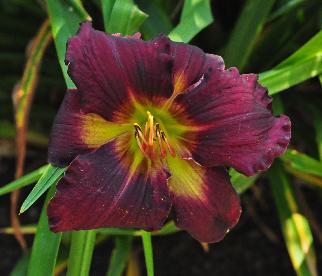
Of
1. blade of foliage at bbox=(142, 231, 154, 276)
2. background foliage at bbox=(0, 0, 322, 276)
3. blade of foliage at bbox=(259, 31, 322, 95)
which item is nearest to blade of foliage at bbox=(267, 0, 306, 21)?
background foliage at bbox=(0, 0, 322, 276)

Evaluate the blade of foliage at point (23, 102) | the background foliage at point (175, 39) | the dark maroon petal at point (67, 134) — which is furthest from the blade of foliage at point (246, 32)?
the dark maroon petal at point (67, 134)

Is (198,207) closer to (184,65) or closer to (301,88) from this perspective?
(184,65)

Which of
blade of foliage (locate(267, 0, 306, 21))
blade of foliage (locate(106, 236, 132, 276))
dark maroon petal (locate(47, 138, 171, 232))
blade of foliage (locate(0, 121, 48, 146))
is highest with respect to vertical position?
blade of foliage (locate(267, 0, 306, 21))

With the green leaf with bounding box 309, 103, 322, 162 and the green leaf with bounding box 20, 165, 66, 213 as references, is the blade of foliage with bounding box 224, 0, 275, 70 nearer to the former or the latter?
the green leaf with bounding box 309, 103, 322, 162

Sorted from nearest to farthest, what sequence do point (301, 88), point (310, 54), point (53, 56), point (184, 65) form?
point (184, 65), point (310, 54), point (301, 88), point (53, 56)

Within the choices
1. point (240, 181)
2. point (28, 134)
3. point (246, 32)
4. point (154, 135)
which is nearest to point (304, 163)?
point (240, 181)

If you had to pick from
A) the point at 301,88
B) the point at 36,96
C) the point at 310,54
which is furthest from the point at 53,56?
the point at 310,54
